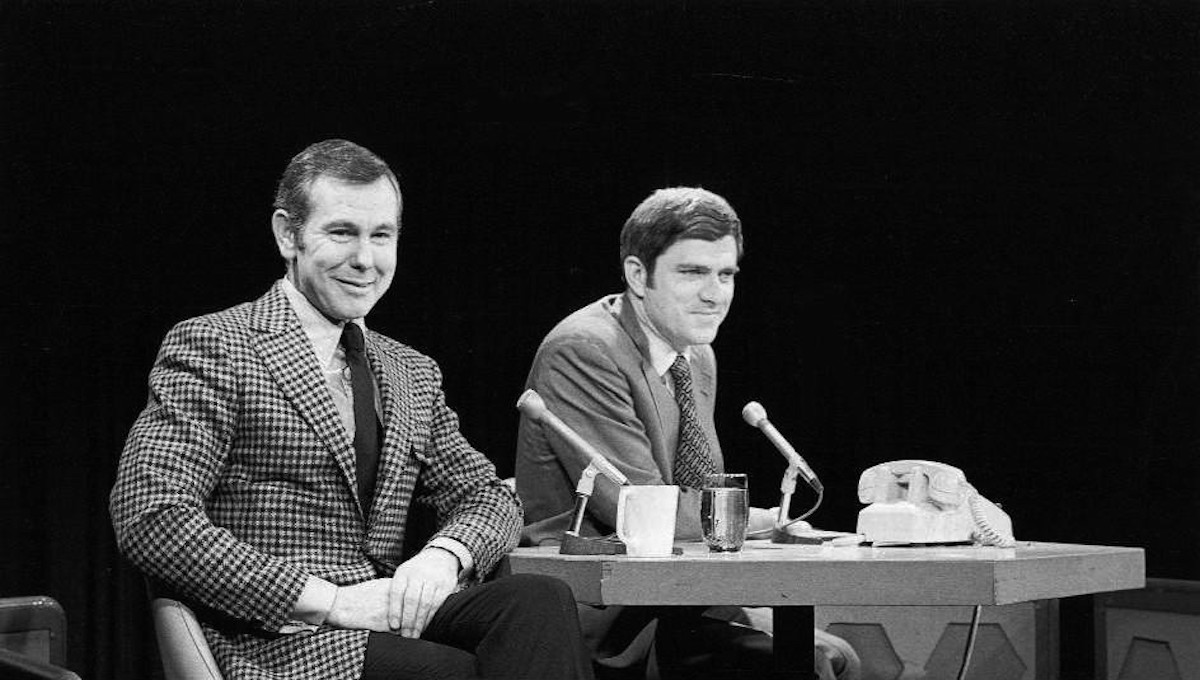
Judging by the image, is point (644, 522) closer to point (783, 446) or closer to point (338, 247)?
point (783, 446)

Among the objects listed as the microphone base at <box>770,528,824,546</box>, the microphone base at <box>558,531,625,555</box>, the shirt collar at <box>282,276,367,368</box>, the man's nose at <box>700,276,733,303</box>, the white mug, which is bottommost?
the microphone base at <box>770,528,824,546</box>

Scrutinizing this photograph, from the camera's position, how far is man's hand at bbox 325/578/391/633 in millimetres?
2020

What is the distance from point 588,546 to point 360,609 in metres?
0.36

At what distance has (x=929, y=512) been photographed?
243 centimetres

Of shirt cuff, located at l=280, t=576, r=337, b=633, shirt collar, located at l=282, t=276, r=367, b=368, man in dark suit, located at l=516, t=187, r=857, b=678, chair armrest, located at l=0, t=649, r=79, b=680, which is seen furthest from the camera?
man in dark suit, located at l=516, t=187, r=857, b=678

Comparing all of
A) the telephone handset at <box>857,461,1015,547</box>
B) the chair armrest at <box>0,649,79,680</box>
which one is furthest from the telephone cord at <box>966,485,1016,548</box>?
the chair armrest at <box>0,649,79,680</box>

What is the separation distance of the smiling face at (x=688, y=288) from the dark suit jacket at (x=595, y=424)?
0.07m

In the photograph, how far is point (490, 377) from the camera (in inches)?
154

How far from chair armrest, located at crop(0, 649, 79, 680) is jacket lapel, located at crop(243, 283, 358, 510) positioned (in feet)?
1.83

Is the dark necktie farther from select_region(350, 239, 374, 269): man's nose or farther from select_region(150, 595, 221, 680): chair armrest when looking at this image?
select_region(150, 595, 221, 680): chair armrest

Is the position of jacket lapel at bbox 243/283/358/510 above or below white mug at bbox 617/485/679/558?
above

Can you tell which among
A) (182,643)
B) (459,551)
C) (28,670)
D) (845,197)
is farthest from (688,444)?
(28,670)

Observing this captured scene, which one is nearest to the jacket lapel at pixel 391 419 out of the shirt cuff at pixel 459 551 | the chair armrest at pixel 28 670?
the shirt cuff at pixel 459 551

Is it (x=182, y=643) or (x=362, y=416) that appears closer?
(x=182, y=643)
